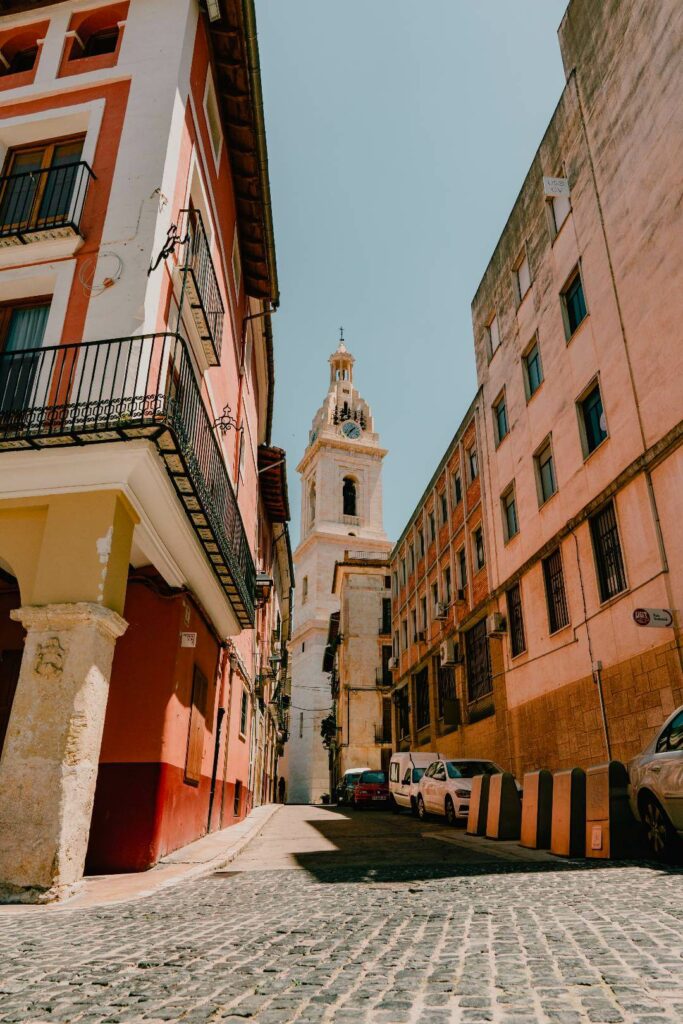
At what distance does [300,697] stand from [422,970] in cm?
5625

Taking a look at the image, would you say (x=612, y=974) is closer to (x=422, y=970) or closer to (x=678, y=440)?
(x=422, y=970)

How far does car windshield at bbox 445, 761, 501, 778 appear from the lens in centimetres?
1642

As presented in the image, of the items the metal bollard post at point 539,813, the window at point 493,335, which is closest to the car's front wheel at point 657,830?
the metal bollard post at point 539,813

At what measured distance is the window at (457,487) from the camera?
2520 centimetres

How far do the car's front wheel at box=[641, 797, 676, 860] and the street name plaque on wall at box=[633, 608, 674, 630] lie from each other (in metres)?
3.95

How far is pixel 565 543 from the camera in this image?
15602 mm

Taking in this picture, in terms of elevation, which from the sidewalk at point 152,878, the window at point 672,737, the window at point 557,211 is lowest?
the sidewalk at point 152,878

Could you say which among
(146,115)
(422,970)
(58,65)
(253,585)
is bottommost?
(422,970)

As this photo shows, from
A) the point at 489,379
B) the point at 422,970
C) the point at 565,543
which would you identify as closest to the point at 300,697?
the point at 489,379

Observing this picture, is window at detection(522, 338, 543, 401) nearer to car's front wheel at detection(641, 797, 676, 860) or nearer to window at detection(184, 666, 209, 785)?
window at detection(184, 666, 209, 785)

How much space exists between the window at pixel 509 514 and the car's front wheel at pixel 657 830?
1175 cm

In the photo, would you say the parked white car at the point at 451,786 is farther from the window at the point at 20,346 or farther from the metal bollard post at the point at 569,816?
the window at the point at 20,346

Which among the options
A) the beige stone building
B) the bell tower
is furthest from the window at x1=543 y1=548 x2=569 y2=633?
the bell tower

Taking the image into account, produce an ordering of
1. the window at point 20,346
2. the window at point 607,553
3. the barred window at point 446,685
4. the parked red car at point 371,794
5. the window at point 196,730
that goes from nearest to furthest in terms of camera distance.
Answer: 1. the window at point 20,346
2. the window at point 196,730
3. the window at point 607,553
4. the barred window at point 446,685
5. the parked red car at point 371,794
